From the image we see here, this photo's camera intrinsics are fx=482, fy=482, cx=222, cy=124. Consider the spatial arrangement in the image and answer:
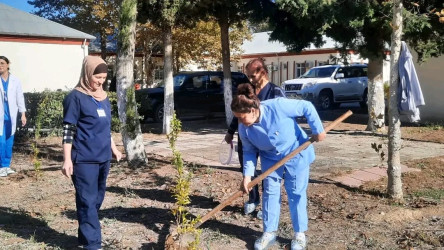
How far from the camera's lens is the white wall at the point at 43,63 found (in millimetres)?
18562

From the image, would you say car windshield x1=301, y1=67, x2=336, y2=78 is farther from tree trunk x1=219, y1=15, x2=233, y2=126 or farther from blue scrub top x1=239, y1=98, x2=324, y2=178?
blue scrub top x1=239, y1=98, x2=324, y2=178

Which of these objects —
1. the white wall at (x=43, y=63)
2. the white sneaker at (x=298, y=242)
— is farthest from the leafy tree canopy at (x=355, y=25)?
the white wall at (x=43, y=63)

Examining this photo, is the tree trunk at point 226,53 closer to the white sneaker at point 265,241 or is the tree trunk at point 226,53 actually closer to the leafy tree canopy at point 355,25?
the leafy tree canopy at point 355,25

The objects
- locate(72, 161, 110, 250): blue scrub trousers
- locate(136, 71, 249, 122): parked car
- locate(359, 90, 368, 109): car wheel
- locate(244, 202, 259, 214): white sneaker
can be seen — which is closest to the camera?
locate(72, 161, 110, 250): blue scrub trousers

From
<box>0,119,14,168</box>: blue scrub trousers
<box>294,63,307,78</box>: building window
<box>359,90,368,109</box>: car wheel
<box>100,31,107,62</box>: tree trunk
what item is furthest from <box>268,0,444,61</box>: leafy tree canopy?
<box>100,31,107,62</box>: tree trunk

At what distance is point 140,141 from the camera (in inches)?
306

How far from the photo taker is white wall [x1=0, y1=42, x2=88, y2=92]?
1856 cm

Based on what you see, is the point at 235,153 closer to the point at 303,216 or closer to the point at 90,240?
the point at 303,216

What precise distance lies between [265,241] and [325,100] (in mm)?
15499

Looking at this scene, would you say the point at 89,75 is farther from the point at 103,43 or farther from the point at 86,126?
the point at 103,43

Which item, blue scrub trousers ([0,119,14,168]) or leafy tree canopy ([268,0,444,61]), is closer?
blue scrub trousers ([0,119,14,168])

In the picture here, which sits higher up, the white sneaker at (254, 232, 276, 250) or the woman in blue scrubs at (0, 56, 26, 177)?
the woman in blue scrubs at (0, 56, 26, 177)

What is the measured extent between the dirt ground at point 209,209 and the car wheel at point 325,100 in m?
11.5

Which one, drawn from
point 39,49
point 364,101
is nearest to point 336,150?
point 364,101
